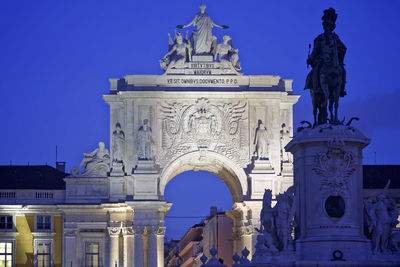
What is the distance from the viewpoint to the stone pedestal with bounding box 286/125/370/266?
2673 centimetres

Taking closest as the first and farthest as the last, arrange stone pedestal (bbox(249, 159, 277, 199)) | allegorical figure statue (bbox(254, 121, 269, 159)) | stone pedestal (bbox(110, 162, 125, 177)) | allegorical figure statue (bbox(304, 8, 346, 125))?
allegorical figure statue (bbox(304, 8, 346, 125))
stone pedestal (bbox(249, 159, 277, 199))
stone pedestal (bbox(110, 162, 125, 177))
allegorical figure statue (bbox(254, 121, 269, 159))

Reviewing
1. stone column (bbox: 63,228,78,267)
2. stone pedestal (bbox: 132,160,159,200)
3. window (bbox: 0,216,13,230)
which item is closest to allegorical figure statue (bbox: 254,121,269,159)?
stone pedestal (bbox: 132,160,159,200)

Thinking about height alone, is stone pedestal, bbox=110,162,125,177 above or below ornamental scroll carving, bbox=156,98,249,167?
below

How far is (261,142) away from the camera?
2339 inches

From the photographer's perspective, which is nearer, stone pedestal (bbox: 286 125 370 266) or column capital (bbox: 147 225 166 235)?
stone pedestal (bbox: 286 125 370 266)

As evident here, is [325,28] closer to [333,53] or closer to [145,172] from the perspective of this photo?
[333,53]

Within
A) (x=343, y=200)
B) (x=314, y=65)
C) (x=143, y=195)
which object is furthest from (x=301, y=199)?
(x=143, y=195)

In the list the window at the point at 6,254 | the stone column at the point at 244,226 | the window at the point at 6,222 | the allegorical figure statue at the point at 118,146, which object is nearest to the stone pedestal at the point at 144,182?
the allegorical figure statue at the point at 118,146

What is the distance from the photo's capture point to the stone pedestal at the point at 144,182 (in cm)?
5862

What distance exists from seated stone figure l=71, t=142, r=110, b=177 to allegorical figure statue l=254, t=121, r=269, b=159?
27.8 ft

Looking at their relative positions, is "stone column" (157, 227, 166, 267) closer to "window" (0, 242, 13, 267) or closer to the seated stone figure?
the seated stone figure

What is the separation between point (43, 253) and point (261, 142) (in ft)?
45.3

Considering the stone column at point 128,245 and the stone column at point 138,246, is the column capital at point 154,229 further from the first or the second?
the stone column at point 128,245

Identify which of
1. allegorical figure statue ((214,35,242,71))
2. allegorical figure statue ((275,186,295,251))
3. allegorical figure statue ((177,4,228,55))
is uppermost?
allegorical figure statue ((177,4,228,55))
